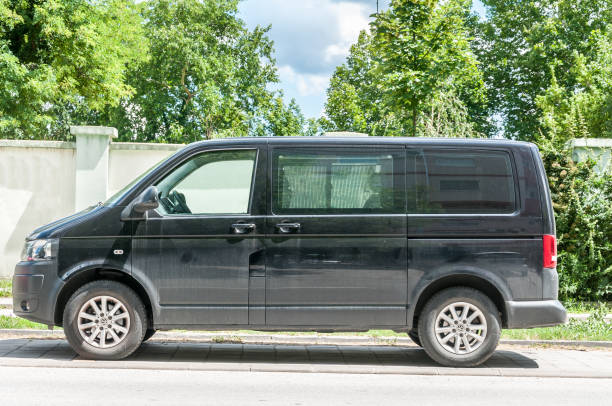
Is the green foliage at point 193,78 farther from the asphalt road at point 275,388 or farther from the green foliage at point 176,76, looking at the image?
the asphalt road at point 275,388

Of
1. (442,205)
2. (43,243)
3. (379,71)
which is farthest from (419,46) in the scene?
(43,243)

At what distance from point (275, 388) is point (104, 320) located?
1922 mm

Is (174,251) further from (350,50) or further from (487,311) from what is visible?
(350,50)

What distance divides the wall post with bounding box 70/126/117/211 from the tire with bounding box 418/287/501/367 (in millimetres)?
8900

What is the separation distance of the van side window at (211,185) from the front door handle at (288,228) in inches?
14.8

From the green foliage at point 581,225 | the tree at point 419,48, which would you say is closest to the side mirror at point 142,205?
the tree at point 419,48

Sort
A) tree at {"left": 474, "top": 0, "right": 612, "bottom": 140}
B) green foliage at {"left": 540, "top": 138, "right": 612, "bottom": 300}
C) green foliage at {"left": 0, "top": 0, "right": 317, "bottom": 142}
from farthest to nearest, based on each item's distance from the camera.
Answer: tree at {"left": 474, "top": 0, "right": 612, "bottom": 140} < green foliage at {"left": 0, "top": 0, "right": 317, "bottom": 142} < green foliage at {"left": 540, "top": 138, "right": 612, "bottom": 300}

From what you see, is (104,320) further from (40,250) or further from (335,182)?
(335,182)

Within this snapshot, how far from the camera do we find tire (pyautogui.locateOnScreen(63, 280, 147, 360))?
6.53 meters

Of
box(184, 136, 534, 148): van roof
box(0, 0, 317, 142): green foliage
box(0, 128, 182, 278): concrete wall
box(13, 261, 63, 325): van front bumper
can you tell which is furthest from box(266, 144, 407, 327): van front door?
box(0, 0, 317, 142): green foliage

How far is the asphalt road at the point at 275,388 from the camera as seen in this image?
5.33 m

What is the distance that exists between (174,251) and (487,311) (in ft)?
10.2

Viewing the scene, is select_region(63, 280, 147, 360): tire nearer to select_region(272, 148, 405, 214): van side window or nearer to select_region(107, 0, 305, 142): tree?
select_region(272, 148, 405, 214): van side window

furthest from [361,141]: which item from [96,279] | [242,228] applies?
[96,279]
